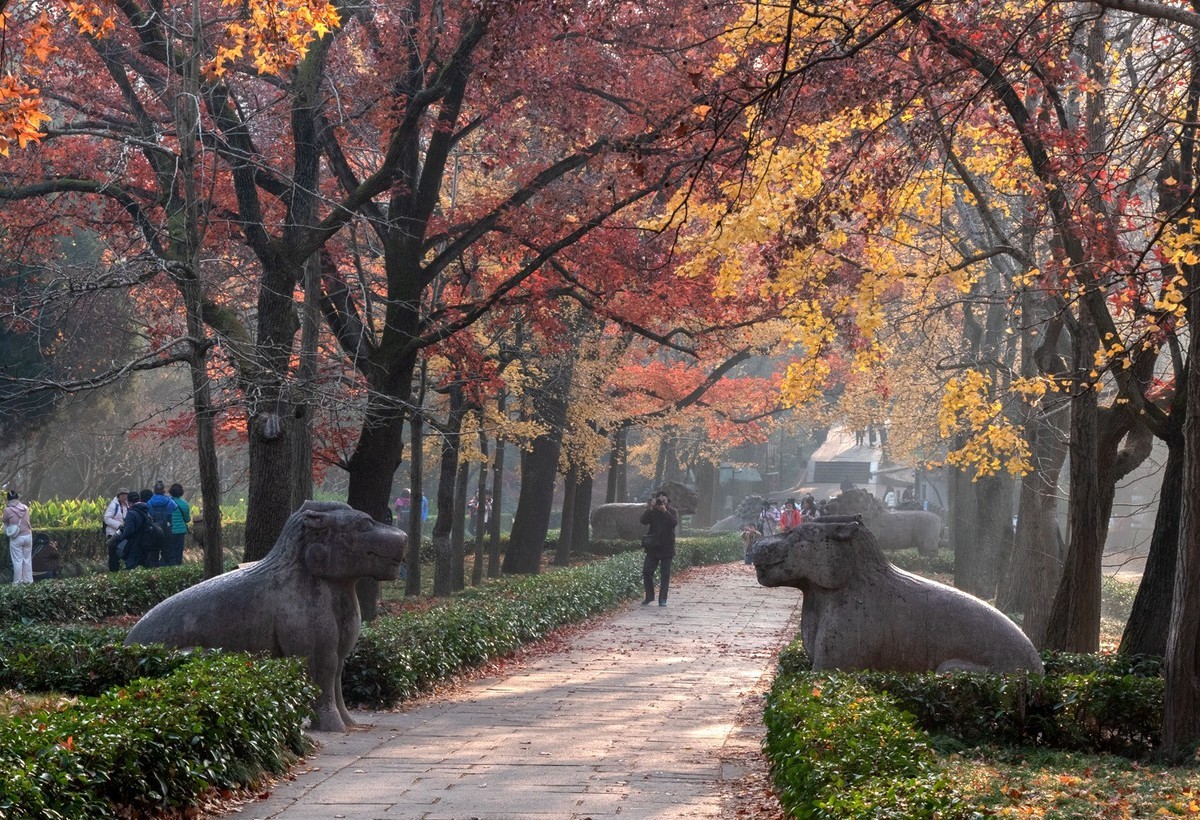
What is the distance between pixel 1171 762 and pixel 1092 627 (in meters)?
4.55

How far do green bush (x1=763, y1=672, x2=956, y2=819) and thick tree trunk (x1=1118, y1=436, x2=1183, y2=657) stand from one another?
3.71 meters

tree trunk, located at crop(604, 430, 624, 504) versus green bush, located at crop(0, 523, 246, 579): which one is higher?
tree trunk, located at crop(604, 430, 624, 504)

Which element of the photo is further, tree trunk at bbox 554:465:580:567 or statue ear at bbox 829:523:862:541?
tree trunk at bbox 554:465:580:567

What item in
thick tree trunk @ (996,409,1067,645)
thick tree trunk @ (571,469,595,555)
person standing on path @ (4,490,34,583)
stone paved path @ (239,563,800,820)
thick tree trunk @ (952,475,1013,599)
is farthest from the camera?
thick tree trunk @ (571,469,595,555)

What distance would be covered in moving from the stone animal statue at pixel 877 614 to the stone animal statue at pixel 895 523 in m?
28.8

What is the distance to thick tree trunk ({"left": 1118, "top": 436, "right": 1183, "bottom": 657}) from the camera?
11.5m

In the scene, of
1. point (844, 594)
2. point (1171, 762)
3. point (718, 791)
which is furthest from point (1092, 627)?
point (718, 791)

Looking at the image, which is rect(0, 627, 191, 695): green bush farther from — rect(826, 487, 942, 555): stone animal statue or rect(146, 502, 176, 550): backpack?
rect(826, 487, 942, 555): stone animal statue

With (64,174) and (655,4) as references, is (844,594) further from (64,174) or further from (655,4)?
(64,174)

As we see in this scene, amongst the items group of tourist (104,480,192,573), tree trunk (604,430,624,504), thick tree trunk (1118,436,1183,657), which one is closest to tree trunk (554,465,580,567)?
tree trunk (604,430,624,504)

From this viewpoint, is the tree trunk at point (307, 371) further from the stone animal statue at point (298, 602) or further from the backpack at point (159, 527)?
the backpack at point (159, 527)

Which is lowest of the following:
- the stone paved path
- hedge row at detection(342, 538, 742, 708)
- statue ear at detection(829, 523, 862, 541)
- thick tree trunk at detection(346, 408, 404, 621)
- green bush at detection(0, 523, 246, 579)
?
the stone paved path

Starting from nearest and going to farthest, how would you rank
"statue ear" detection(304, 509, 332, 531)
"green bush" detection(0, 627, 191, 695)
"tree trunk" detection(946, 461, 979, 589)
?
"green bush" detection(0, 627, 191, 695), "statue ear" detection(304, 509, 332, 531), "tree trunk" detection(946, 461, 979, 589)

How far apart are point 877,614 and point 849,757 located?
160 inches
